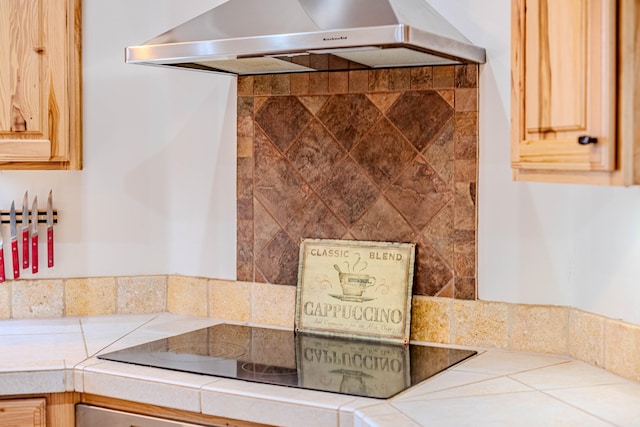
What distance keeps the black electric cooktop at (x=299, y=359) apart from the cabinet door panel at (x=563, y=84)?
0.58 meters

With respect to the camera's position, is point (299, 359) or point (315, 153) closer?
point (299, 359)

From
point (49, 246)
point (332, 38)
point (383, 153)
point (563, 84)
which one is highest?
point (332, 38)

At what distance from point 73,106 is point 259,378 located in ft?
3.54

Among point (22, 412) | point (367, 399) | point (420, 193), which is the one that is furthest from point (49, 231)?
point (367, 399)

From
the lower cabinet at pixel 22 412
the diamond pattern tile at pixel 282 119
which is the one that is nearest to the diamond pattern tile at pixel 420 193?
the diamond pattern tile at pixel 282 119

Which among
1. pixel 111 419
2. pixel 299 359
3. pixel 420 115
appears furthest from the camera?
pixel 420 115

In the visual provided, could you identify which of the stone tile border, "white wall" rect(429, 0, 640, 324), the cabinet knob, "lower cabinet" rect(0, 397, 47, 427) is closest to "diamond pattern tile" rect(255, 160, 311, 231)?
the stone tile border

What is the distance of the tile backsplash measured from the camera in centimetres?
232

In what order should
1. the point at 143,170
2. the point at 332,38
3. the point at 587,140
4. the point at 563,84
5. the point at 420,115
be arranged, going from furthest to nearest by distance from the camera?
the point at 143,170 → the point at 420,115 → the point at 332,38 → the point at 563,84 → the point at 587,140

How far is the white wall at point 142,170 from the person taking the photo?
8.76 feet

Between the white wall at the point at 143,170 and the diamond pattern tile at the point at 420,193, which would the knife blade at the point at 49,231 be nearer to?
the white wall at the point at 143,170

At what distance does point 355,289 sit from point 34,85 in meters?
1.09

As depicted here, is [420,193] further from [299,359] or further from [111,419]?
[111,419]

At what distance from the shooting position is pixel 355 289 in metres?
2.43
